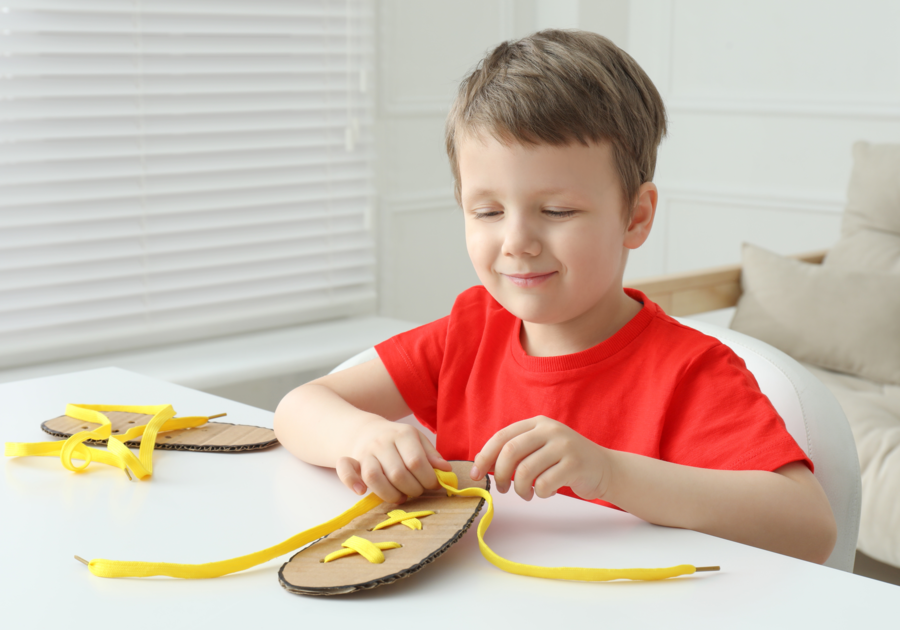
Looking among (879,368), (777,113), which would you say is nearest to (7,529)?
(879,368)

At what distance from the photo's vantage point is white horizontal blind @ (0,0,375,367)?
2119mm

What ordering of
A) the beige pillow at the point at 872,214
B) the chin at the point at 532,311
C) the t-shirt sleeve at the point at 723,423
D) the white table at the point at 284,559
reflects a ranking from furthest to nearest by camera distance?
the beige pillow at the point at 872,214 < the chin at the point at 532,311 < the t-shirt sleeve at the point at 723,423 < the white table at the point at 284,559

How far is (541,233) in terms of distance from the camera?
822 millimetres

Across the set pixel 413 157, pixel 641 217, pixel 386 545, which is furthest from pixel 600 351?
pixel 413 157

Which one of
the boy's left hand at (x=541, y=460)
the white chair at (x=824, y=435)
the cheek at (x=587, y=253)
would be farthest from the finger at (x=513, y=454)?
the white chair at (x=824, y=435)

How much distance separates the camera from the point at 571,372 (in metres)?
0.92

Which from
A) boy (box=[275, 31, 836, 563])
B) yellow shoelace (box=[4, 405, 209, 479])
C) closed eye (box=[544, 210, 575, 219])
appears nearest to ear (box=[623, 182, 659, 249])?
boy (box=[275, 31, 836, 563])

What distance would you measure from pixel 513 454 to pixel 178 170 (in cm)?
192

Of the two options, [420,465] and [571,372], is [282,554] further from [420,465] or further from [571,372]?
[571,372]

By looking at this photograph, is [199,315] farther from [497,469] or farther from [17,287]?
[497,469]

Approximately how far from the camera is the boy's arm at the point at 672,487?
647 mm

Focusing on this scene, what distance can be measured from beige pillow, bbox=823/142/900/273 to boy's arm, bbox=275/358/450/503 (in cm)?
169

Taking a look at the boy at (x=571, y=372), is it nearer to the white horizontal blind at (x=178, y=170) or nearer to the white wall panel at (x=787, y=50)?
the white horizontal blind at (x=178, y=170)

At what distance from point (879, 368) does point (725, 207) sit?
1156 mm
